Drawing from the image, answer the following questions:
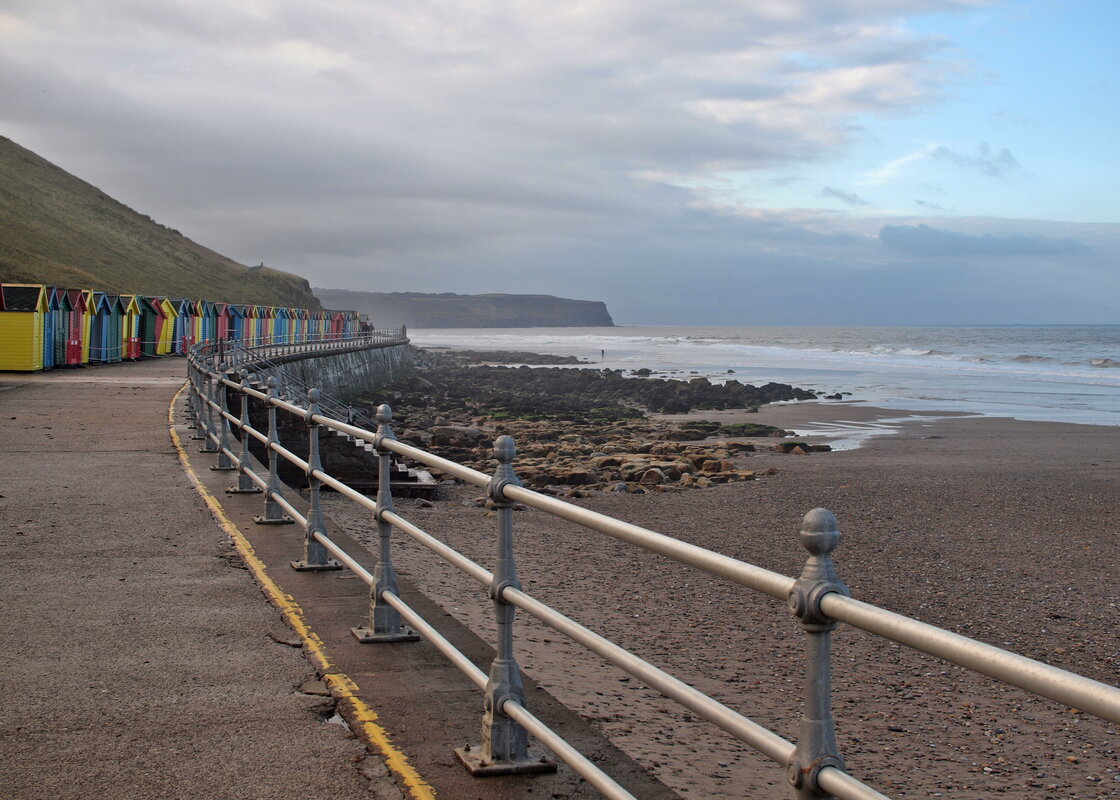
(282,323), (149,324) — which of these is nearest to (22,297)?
(149,324)

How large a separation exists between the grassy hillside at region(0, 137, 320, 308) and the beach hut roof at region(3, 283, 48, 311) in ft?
101

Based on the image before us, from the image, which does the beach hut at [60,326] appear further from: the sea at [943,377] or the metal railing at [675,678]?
the metal railing at [675,678]

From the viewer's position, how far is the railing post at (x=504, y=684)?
352cm

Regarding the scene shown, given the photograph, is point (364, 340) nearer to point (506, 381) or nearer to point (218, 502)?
point (506, 381)

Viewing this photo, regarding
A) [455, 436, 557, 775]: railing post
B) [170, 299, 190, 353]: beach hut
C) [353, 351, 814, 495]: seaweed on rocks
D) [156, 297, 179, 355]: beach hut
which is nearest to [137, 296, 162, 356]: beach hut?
[156, 297, 179, 355]: beach hut

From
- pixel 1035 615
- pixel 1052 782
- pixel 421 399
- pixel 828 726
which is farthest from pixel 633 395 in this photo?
pixel 828 726

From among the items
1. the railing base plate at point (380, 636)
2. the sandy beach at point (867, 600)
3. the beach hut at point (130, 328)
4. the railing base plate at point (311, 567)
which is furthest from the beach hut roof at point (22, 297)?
the railing base plate at point (380, 636)

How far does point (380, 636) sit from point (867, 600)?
5622mm

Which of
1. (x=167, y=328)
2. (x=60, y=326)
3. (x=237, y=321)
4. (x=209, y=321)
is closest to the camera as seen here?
(x=60, y=326)

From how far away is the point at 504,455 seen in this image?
3.52 m

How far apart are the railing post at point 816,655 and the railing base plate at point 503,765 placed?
5.24ft

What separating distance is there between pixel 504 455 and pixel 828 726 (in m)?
1.69

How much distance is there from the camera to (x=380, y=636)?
4.98m

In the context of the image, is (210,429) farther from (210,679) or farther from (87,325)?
(87,325)
